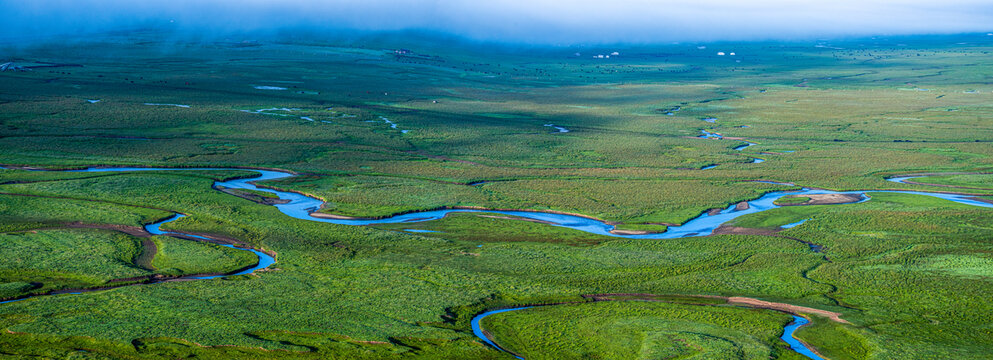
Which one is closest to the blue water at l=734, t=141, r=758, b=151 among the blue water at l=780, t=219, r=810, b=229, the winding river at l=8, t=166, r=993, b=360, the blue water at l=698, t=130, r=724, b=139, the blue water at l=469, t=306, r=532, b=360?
the blue water at l=698, t=130, r=724, b=139

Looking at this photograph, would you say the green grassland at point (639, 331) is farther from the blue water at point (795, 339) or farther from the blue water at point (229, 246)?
the blue water at point (229, 246)

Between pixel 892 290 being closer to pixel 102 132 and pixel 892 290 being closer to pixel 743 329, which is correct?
pixel 743 329

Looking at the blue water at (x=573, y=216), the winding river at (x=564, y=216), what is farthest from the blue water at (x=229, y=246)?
the blue water at (x=573, y=216)

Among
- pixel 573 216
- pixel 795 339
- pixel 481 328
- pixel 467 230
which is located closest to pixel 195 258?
pixel 467 230

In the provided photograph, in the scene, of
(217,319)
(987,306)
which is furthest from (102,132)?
(987,306)

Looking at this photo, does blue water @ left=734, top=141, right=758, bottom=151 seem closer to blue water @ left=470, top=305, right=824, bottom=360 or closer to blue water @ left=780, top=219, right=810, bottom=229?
blue water @ left=780, top=219, right=810, bottom=229
